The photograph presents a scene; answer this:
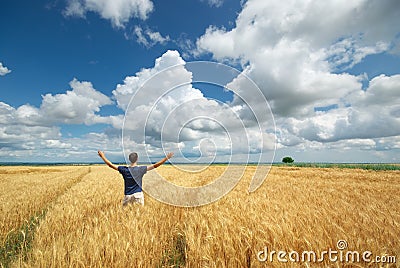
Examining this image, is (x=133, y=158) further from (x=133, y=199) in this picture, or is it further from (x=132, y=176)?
(x=133, y=199)

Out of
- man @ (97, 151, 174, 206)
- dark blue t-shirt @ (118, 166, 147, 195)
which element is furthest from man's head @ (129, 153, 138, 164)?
dark blue t-shirt @ (118, 166, 147, 195)

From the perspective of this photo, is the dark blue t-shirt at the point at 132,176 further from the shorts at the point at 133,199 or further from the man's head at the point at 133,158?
the man's head at the point at 133,158

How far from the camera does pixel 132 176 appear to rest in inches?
234

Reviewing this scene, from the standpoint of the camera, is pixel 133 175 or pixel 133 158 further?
pixel 133 158

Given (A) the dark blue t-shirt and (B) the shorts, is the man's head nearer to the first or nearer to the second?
(A) the dark blue t-shirt

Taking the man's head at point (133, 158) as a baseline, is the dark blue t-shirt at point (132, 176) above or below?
below

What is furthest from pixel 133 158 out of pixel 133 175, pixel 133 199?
pixel 133 199

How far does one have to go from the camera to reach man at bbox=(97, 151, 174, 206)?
594cm

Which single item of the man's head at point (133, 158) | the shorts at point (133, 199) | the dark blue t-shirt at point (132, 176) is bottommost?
the shorts at point (133, 199)

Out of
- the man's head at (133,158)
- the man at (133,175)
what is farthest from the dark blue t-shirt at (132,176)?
the man's head at (133,158)

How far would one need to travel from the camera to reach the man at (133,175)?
5.94 m

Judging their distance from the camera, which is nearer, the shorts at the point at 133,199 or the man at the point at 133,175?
the man at the point at 133,175

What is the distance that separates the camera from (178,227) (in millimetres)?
4980

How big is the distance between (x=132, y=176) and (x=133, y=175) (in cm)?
5
